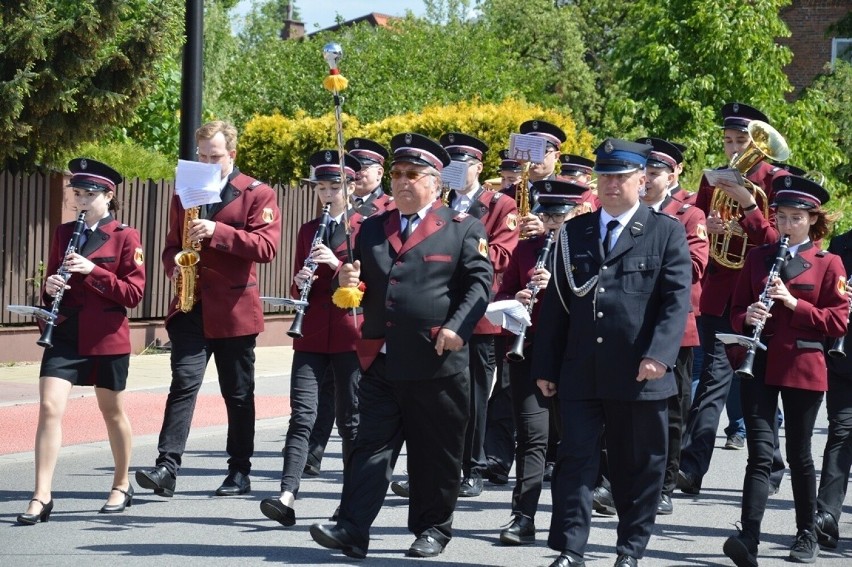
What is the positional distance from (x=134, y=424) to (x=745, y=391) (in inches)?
245

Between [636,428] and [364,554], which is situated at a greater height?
[636,428]

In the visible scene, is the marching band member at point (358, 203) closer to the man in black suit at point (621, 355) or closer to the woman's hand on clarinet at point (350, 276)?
the woman's hand on clarinet at point (350, 276)

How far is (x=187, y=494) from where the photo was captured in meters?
9.11

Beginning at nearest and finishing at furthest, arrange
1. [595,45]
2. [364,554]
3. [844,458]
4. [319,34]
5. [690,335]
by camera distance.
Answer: [364,554]
[844,458]
[690,335]
[319,34]
[595,45]

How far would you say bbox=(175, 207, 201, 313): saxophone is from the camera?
8.82 meters

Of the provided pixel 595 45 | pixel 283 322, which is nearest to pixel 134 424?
pixel 283 322

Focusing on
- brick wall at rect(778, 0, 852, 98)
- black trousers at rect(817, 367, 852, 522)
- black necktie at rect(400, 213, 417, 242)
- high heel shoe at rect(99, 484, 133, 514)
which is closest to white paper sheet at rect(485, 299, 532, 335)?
black necktie at rect(400, 213, 417, 242)

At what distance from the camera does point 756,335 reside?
7.34 metres

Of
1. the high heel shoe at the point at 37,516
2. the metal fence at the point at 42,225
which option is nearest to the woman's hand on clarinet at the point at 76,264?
the high heel shoe at the point at 37,516

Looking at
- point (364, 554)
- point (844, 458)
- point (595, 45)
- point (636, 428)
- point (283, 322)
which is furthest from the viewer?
point (595, 45)

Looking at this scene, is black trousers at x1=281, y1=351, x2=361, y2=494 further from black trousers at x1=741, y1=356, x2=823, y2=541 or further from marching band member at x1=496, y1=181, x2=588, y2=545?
black trousers at x1=741, y1=356, x2=823, y2=541

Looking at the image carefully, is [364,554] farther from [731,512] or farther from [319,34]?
[319,34]

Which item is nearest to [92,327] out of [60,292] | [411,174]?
[60,292]

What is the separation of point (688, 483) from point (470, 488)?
149 cm
